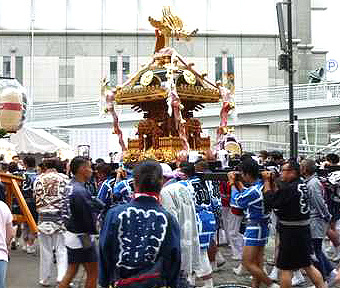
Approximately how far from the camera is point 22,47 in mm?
47156

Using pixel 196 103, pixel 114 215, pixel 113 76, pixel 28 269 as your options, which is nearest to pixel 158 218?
pixel 114 215

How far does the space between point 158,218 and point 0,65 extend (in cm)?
4527

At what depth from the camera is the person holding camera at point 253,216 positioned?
746 cm

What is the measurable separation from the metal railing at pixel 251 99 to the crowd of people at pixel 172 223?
80.8 feet

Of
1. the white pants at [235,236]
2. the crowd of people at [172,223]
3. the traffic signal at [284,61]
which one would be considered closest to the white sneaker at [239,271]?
the crowd of people at [172,223]

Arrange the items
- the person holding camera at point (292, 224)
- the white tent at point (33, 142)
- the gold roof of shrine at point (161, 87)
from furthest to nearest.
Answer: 1. the white tent at point (33, 142)
2. the gold roof of shrine at point (161, 87)
3. the person holding camera at point (292, 224)

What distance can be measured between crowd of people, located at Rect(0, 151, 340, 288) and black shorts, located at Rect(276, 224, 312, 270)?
0.01 meters

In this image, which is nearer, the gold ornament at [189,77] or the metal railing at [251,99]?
the gold ornament at [189,77]

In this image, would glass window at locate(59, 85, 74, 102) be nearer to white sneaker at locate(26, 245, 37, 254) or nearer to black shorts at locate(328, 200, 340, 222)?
white sneaker at locate(26, 245, 37, 254)

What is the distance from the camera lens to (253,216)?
762 centimetres

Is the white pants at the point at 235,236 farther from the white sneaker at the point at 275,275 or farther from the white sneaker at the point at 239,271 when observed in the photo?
the white sneaker at the point at 275,275

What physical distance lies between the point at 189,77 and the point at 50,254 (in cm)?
747

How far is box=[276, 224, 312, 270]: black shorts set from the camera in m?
6.71

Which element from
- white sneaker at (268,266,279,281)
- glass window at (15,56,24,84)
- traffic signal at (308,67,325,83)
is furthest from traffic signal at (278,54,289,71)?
glass window at (15,56,24,84)
